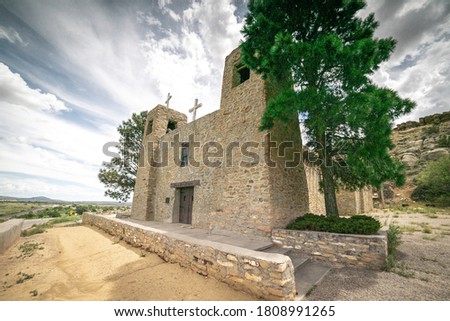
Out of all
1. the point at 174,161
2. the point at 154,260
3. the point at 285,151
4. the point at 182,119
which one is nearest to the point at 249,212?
the point at 285,151

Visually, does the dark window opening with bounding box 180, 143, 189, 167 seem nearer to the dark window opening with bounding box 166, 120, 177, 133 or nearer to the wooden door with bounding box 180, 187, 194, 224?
the wooden door with bounding box 180, 187, 194, 224

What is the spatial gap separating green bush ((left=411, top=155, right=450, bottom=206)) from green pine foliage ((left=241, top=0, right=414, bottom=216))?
2435 cm

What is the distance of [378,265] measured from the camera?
12.9ft

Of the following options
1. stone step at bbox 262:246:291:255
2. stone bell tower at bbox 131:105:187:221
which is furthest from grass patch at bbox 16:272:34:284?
stone bell tower at bbox 131:105:187:221

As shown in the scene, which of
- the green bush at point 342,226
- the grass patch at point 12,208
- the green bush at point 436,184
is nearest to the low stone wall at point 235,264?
the green bush at point 342,226

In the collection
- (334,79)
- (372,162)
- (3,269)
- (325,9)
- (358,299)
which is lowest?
(3,269)

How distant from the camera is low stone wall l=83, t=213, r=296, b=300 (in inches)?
111

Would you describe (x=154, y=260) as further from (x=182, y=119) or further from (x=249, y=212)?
(x=182, y=119)

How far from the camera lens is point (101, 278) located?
4.06 meters

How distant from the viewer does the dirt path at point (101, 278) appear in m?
3.21

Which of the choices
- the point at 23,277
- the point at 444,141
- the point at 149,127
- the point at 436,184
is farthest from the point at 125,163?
the point at 444,141

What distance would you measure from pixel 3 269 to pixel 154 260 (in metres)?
3.77

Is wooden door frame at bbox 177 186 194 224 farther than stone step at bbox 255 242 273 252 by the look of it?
Yes

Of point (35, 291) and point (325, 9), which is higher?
point (325, 9)
